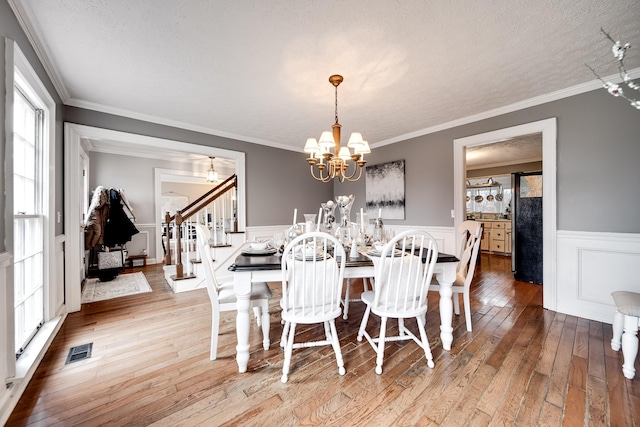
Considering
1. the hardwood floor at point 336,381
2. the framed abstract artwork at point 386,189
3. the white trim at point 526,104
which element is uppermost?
the white trim at point 526,104

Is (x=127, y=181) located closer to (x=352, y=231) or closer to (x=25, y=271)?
(x=25, y=271)

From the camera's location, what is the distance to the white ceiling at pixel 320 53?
1613 mm

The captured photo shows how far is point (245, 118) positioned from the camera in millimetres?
3424

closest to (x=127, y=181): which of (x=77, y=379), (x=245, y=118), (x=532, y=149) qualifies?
(x=245, y=118)

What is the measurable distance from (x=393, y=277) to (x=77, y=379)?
2.21m

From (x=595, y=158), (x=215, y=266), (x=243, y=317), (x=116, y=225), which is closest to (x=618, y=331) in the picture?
(x=595, y=158)

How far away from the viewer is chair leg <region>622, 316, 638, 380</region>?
1.62 m

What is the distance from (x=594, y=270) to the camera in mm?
2570

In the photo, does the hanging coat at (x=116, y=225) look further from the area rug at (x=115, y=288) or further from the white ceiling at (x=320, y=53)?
the white ceiling at (x=320, y=53)

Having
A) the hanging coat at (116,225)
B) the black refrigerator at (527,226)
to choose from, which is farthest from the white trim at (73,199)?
the black refrigerator at (527,226)

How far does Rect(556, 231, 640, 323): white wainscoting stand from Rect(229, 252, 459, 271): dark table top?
5.85 feet

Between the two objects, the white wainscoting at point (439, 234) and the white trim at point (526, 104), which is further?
the white wainscoting at point (439, 234)

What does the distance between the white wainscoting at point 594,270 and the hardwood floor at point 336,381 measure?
0.23 metres

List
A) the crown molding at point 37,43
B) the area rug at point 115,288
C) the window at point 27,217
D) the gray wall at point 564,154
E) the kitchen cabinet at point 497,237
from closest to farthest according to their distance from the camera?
the crown molding at point 37,43
the window at point 27,217
the gray wall at point 564,154
the area rug at point 115,288
the kitchen cabinet at point 497,237
